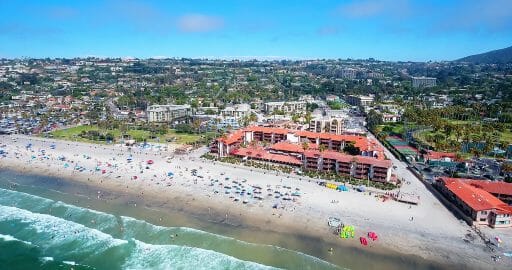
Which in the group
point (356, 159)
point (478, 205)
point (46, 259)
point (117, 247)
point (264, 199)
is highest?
point (356, 159)

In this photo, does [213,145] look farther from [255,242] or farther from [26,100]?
[26,100]

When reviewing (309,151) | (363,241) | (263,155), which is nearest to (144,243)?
(363,241)

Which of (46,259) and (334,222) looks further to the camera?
(334,222)

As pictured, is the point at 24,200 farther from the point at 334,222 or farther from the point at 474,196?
the point at 474,196

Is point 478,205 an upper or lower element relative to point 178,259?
upper

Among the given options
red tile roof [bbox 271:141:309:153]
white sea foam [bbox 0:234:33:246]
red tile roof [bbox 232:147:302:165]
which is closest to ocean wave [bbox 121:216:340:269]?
white sea foam [bbox 0:234:33:246]

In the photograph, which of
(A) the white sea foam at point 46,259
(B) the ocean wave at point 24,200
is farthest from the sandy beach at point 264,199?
(A) the white sea foam at point 46,259
